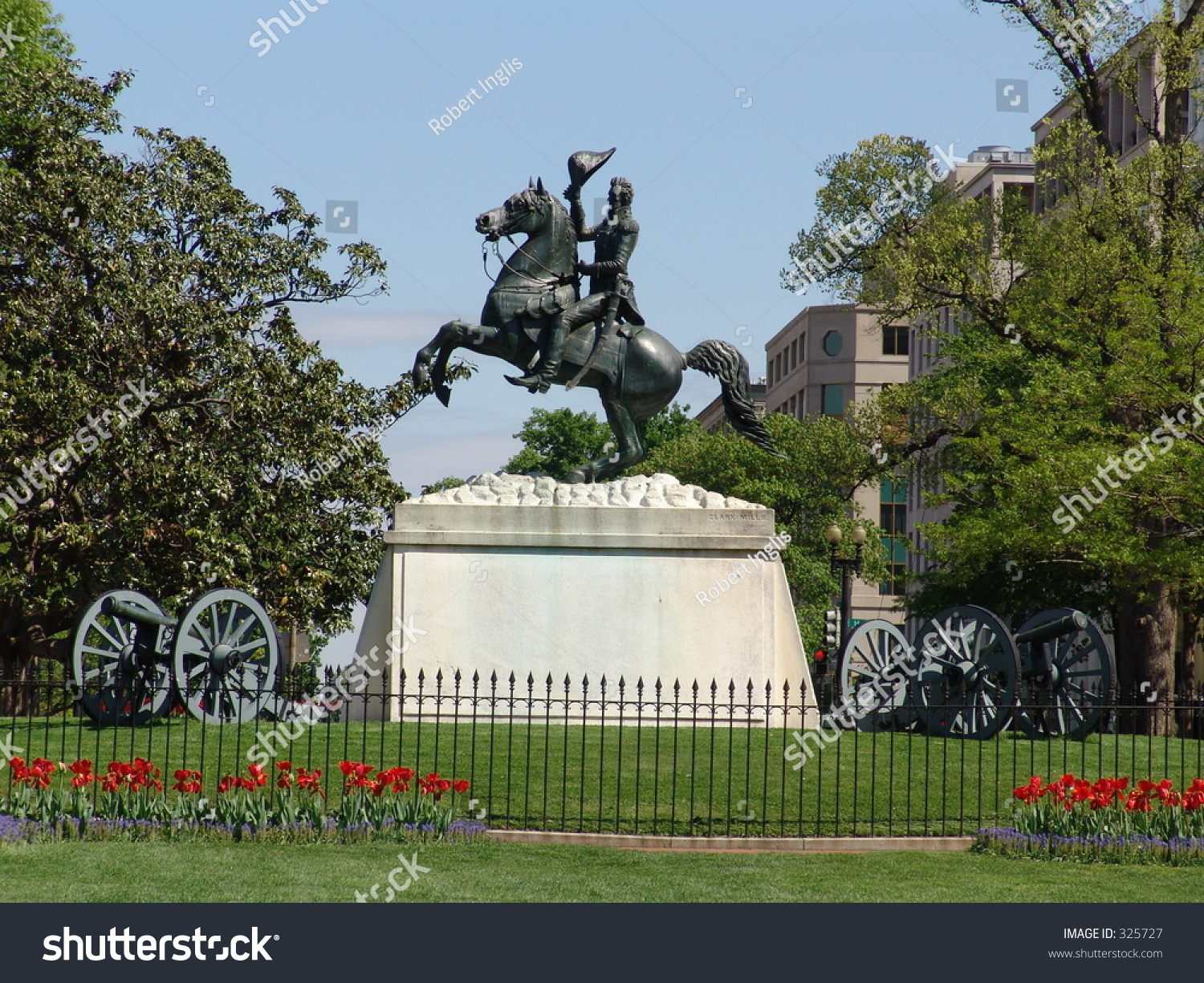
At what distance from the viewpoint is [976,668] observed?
713 inches

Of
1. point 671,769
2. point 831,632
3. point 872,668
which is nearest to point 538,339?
point 872,668

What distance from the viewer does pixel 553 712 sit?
61.5 ft

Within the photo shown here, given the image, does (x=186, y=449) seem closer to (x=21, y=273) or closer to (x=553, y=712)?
(x=21, y=273)

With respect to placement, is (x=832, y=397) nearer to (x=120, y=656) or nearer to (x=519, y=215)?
(x=519, y=215)

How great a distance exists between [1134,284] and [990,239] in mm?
4508

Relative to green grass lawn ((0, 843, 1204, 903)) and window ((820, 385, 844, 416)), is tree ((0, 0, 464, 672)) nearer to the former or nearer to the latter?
green grass lawn ((0, 843, 1204, 903))

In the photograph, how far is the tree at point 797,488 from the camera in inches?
2078

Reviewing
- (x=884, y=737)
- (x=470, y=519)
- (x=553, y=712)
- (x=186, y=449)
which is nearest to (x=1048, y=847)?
(x=884, y=737)

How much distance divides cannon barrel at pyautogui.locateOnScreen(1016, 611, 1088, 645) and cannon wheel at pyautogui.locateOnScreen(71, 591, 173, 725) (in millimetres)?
8744

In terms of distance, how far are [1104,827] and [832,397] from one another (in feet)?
270

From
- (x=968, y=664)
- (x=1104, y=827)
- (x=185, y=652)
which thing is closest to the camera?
(x=1104, y=827)

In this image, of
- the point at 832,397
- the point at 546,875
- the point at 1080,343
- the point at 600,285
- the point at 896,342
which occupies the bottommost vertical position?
the point at 546,875

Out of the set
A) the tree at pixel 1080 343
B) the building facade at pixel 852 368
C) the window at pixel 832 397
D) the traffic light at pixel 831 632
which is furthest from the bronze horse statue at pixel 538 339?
the window at pixel 832 397

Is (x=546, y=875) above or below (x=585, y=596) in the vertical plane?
below
